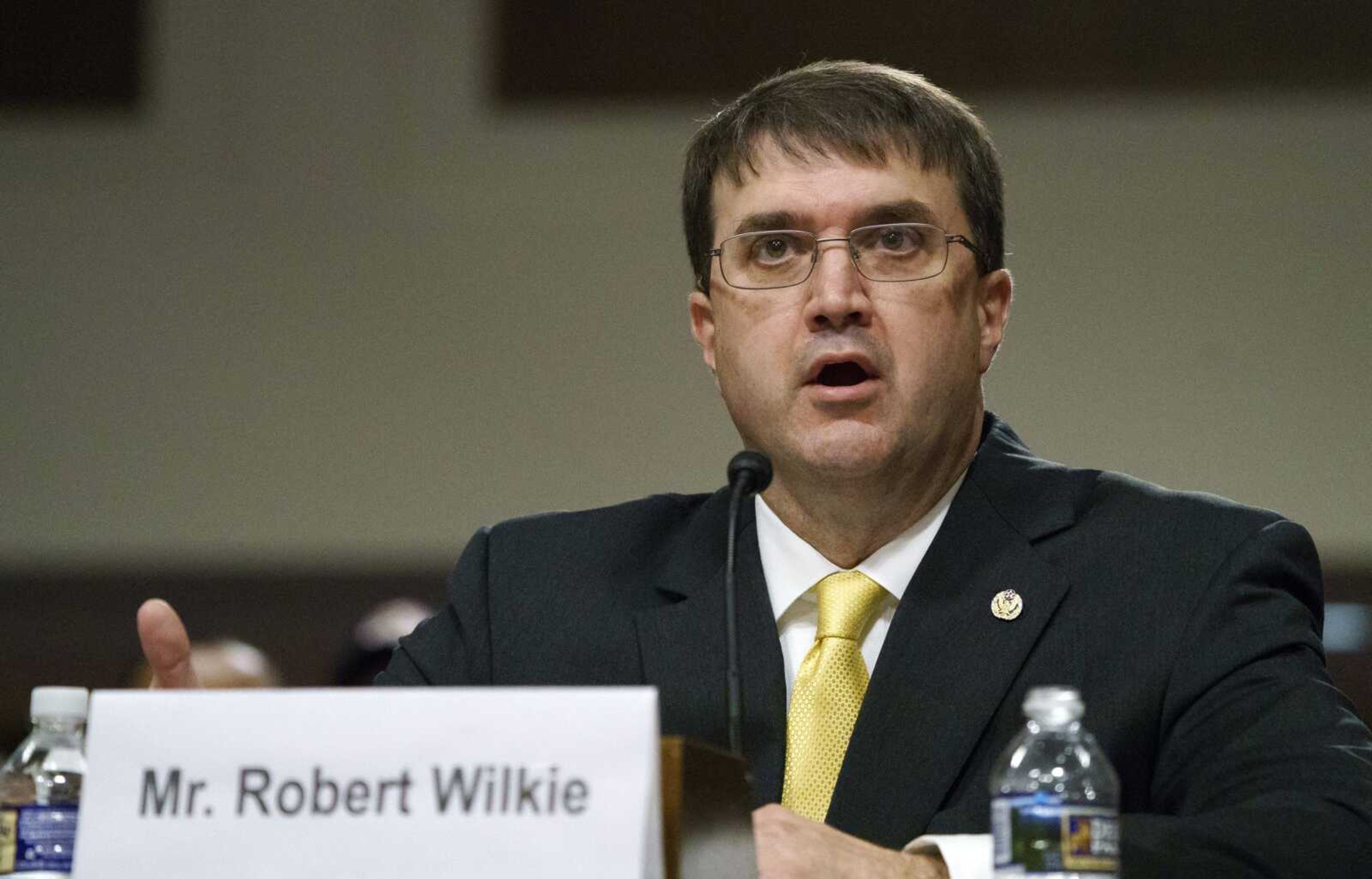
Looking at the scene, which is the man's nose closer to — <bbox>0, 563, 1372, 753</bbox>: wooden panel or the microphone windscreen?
the microphone windscreen

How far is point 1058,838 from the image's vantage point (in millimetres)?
1412

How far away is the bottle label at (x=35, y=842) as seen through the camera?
164cm

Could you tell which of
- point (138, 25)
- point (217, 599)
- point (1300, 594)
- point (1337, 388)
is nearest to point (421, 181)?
point (138, 25)

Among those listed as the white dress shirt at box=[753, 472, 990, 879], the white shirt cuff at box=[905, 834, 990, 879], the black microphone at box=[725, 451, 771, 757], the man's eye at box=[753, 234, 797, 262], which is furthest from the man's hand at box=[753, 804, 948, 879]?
the man's eye at box=[753, 234, 797, 262]

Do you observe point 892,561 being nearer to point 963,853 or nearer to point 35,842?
point 963,853

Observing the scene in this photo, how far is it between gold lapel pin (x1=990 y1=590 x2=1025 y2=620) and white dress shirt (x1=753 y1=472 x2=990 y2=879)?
141mm

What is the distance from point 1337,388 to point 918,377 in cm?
378

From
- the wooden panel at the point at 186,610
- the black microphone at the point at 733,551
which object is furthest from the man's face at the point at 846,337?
the wooden panel at the point at 186,610

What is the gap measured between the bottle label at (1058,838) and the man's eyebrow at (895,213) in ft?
3.95

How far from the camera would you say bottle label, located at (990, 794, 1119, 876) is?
4.63ft

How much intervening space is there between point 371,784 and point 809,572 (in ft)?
3.87

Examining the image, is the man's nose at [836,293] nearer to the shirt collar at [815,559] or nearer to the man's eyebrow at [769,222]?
the man's eyebrow at [769,222]

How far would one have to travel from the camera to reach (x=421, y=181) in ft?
20.4

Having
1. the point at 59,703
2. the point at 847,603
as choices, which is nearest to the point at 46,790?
the point at 59,703
